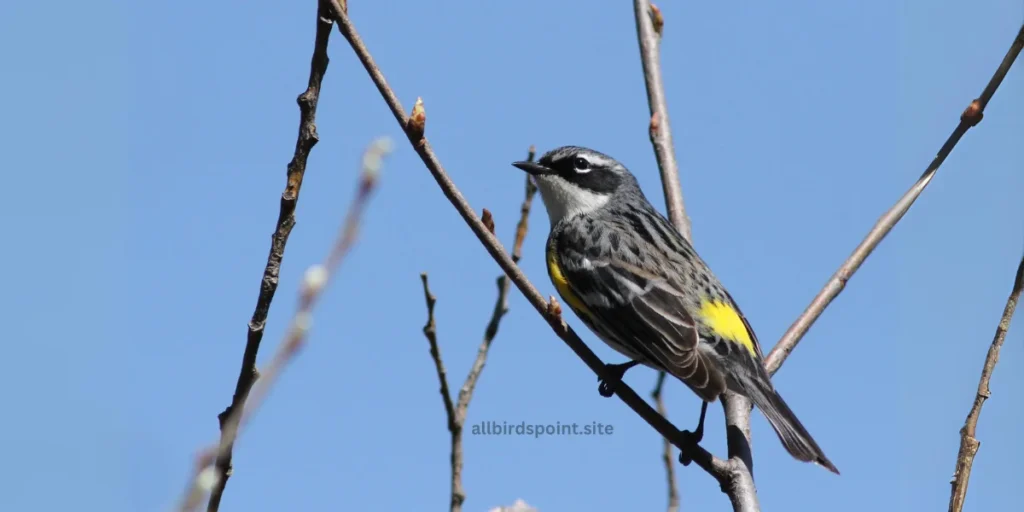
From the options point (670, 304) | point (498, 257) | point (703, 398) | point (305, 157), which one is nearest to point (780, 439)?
point (703, 398)

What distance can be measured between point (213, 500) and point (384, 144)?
1001 mm

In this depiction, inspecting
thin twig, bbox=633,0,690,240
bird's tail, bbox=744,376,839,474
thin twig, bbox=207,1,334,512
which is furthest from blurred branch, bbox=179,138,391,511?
thin twig, bbox=633,0,690,240

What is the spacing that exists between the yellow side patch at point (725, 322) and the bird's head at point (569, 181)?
178cm

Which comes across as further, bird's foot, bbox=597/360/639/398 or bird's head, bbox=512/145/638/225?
bird's head, bbox=512/145/638/225

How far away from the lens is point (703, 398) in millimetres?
5773

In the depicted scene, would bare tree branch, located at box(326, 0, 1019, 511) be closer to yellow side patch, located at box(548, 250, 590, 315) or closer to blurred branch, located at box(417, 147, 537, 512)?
blurred branch, located at box(417, 147, 537, 512)

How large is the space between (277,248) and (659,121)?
4.70 m

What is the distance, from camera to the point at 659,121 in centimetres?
727

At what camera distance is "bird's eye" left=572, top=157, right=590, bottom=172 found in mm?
8484

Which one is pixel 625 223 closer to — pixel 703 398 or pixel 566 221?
pixel 566 221

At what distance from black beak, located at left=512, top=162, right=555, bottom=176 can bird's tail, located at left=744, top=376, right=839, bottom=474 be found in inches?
105

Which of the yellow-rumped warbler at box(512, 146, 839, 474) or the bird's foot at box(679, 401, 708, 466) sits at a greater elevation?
the yellow-rumped warbler at box(512, 146, 839, 474)

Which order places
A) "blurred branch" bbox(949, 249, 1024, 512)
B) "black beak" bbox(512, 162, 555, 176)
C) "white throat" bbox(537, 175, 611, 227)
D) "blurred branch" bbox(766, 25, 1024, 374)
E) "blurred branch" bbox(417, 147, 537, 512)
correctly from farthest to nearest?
"white throat" bbox(537, 175, 611, 227) < "black beak" bbox(512, 162, 555, 176) < "blurred branch" bbox(766, 25, 1024, 374) < "blurred branch" bbox(417, 147, 537, 512) < "blurred branch" bbox(949, 249, 1024, 512)

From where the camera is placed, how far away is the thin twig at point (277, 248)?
271cm
